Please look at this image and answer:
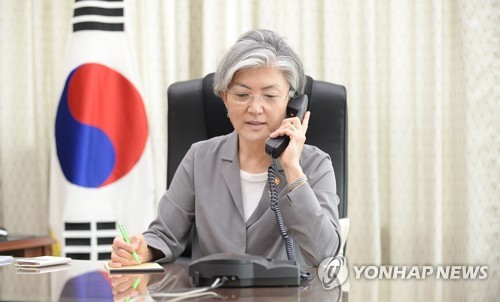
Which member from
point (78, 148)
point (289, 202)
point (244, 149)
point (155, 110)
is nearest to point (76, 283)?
point (289, 202)

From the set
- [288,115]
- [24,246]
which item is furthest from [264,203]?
[24,246]

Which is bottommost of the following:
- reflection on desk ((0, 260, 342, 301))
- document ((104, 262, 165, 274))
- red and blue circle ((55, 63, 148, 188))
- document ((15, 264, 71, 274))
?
document ((15, 264, 71, 274))

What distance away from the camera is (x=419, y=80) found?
11.6 ft

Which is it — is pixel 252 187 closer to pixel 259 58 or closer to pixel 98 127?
pixel 259 58

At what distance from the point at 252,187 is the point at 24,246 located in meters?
1.04

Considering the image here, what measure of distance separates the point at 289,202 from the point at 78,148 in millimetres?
1639

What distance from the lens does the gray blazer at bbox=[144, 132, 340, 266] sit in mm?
1865

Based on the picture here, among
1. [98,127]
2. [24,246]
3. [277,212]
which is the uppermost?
[98,127]

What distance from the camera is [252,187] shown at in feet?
7.05

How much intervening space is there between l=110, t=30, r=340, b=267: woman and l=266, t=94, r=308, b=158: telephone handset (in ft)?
0.05

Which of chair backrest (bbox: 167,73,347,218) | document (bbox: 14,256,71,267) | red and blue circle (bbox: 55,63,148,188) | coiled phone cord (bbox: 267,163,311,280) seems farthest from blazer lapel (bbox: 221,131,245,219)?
red and blue circle (bbox: 55,63,148,188)

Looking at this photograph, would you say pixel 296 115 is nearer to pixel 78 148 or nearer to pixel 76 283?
pixel 76 283

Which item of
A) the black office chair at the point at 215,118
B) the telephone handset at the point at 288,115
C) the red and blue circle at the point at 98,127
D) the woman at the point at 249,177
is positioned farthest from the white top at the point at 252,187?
the red and blue circle at the point at 98,127

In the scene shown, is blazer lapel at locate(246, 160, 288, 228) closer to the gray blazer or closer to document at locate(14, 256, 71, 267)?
the gray blazer
